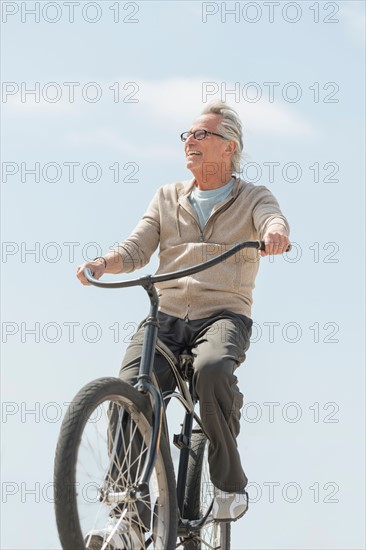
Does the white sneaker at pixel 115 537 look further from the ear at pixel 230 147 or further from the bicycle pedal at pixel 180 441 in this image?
the ear at pixel 230 147

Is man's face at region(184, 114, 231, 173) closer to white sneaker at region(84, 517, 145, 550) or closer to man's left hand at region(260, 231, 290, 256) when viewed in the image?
man's left hand at region(260, 231, 290, 256)

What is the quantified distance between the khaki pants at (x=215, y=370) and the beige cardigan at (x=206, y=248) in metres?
0.08

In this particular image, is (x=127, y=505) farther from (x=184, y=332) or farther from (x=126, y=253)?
(x=126, y=253)

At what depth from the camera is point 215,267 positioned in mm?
5688

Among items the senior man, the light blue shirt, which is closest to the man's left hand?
the senior man

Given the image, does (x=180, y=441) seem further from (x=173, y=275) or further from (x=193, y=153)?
(x=193, y=153)

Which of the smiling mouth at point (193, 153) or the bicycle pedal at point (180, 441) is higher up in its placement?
the smiling mouth at point (193, 153)

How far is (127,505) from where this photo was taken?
4.81 m

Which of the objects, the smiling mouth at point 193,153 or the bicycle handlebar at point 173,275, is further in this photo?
the smiling mouth at point 193,153

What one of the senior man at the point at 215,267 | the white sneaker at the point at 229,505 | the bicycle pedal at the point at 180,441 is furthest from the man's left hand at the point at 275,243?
the white sneaker at the point at 229,505

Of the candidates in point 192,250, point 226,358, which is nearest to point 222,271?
point 192,250

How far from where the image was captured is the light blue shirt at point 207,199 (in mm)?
5824

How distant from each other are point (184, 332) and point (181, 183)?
90 cm

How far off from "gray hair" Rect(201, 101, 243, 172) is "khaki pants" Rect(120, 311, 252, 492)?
879 mm
